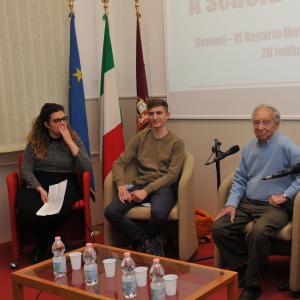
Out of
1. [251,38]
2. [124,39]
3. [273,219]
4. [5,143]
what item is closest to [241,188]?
[273,219]

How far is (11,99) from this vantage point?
13.4 ft

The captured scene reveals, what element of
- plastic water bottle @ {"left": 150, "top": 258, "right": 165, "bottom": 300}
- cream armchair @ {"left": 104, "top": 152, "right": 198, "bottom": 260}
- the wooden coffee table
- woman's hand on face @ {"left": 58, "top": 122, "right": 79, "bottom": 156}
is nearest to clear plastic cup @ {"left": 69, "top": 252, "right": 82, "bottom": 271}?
the wooden coffee table

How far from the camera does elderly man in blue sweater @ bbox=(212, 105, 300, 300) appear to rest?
297cm

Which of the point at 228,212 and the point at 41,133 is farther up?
the point at 41,133

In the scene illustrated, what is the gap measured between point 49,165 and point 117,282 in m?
1.63

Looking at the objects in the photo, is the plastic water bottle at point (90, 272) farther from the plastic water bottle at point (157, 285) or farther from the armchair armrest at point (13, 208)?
the armchair armrest at point (13, 208)

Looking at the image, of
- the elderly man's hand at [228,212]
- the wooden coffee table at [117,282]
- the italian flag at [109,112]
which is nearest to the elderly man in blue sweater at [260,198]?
the elderly man's hand at [228,212]

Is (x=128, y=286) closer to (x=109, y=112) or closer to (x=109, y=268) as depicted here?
(x=109, y=268)

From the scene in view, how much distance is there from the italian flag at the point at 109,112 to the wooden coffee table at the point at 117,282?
1917 millimetres

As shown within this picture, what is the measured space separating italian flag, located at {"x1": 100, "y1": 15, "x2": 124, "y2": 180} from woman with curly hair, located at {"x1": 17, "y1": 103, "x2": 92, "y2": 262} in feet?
2.21

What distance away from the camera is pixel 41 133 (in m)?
3.86

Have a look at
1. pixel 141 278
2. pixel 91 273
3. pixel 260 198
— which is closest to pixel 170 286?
pixel 141 278

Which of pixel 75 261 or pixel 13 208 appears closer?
pixel 75 261

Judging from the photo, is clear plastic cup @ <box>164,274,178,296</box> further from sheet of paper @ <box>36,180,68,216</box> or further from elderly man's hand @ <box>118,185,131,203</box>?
sheet of paper @ <box>36,180,68,216</box>
